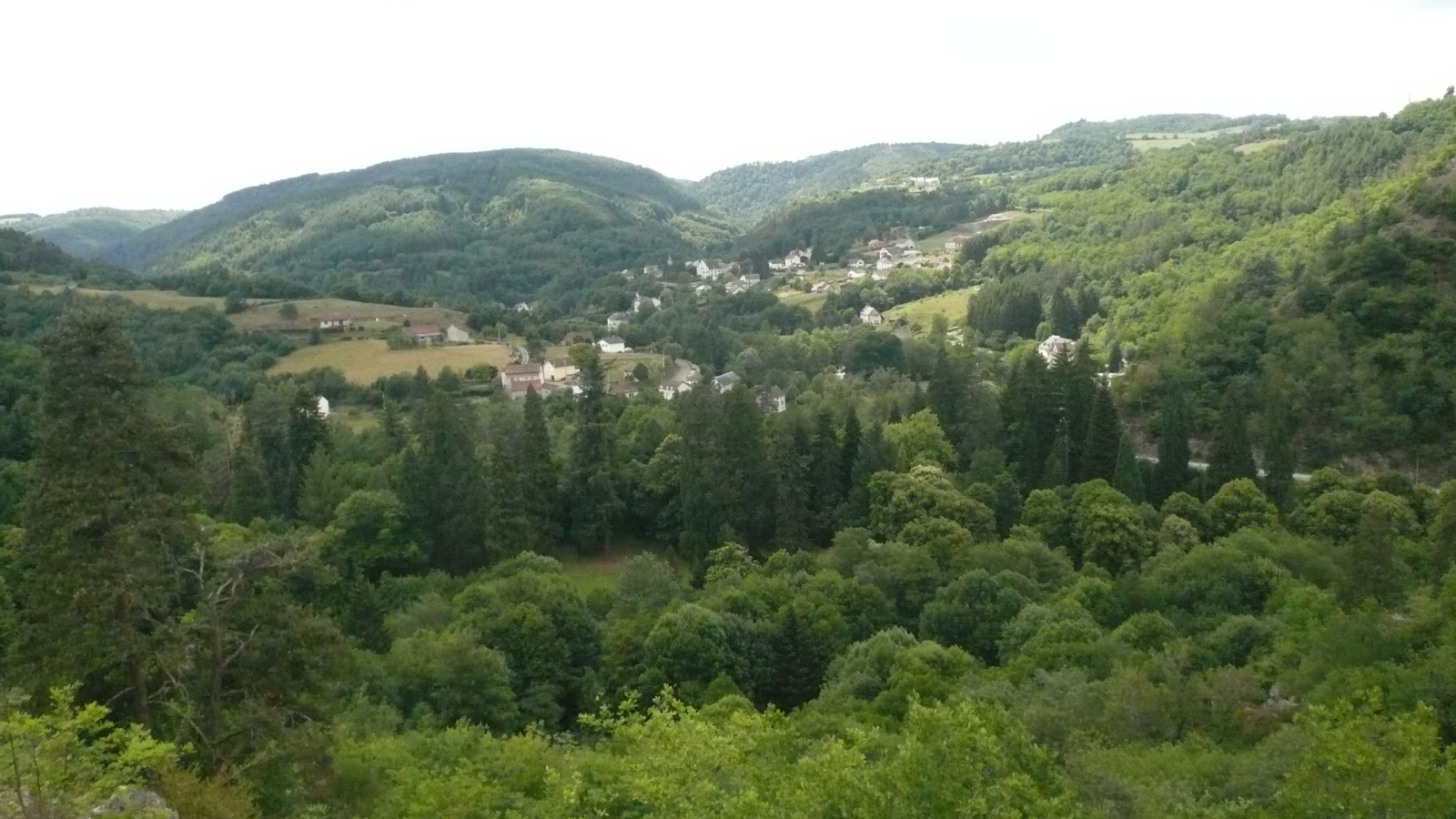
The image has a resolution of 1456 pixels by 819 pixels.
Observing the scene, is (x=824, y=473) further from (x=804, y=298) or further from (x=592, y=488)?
(x=804, y=298)

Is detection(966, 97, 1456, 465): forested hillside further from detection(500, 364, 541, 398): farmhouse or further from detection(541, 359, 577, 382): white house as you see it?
detection(500, 364, 541, 398): farmhouse

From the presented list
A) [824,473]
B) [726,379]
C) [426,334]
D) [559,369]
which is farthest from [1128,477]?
[426,334]

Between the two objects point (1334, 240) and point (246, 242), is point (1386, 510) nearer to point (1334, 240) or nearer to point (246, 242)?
point (1334, 240)

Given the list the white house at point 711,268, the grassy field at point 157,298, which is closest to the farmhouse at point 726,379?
the grassy field at point 157,298

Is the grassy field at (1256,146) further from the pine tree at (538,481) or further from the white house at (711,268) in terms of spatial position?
the pine tree at (538,481)

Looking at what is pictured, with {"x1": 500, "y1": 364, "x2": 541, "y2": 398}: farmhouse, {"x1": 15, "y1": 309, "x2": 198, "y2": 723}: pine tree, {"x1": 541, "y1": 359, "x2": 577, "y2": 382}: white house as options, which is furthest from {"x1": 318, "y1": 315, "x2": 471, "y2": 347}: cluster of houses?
{"x1": 15, "y1": 309, "x2": 198, "y2": 723}: pine tree
